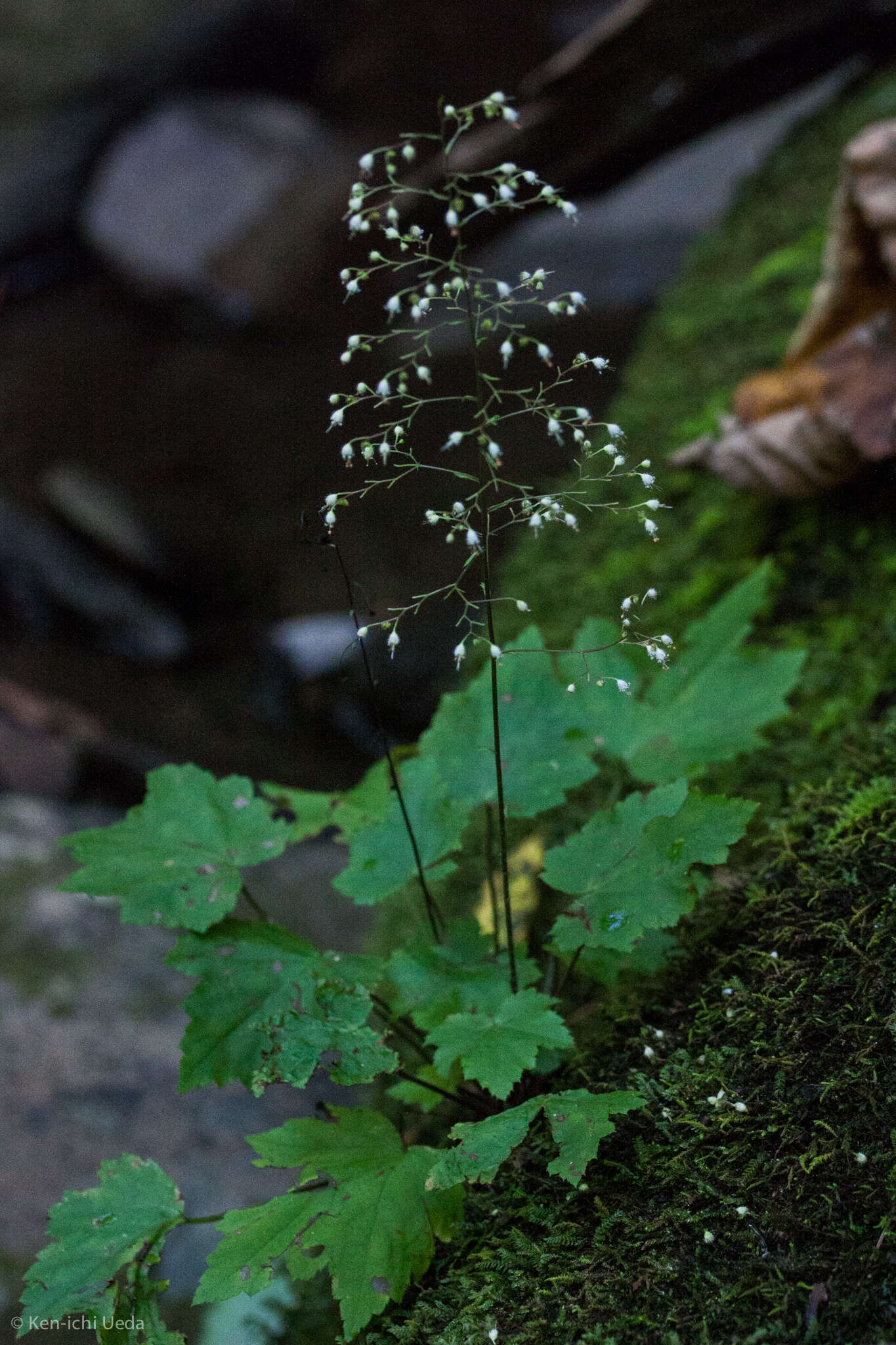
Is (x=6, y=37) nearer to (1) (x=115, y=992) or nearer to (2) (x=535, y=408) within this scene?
(1) (x=115, y=992)

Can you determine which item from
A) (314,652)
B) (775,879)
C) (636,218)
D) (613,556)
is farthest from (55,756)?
(636,218)

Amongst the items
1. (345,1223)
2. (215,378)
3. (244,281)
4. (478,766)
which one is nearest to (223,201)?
(244,281)

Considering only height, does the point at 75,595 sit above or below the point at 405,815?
above

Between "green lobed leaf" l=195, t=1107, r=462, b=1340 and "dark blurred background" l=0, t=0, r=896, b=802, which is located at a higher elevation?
"dark blurred background" l=0, t=0, r=896, b=802

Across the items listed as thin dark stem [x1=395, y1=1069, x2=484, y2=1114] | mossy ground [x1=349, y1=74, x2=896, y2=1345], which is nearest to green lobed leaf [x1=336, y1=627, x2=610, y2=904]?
thin dark stem [x1=395, y1=1069, x2=484, y2=1114]

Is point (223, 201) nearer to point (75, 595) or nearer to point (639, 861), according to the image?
point (75, 595)

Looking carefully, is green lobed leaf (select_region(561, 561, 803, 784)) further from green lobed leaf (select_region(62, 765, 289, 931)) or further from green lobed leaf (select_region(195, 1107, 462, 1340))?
green lobed leaf (select_region(195, 1107, 462, 1340))

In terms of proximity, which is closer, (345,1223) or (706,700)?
(345,1223)

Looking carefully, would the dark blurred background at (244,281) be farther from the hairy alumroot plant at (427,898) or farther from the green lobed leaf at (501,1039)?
the green lobed leaf at (501,1039)
